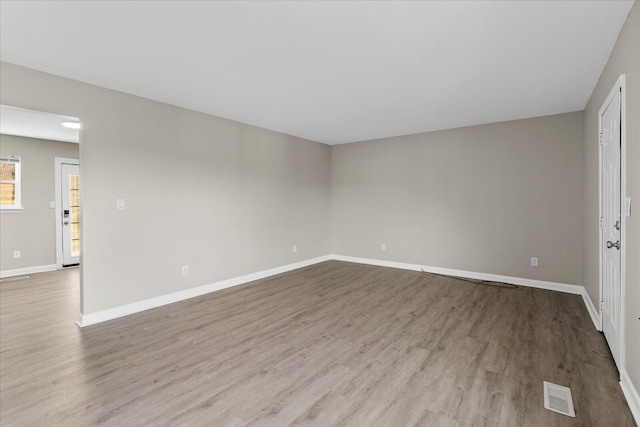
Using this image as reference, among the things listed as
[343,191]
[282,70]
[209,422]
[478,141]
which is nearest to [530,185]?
[478,141]

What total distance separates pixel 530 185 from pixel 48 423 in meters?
5.67

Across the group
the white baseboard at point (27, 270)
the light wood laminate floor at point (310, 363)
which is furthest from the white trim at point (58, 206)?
the light wood laminate floor at point (310, 363)

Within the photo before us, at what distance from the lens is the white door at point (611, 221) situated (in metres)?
2.26

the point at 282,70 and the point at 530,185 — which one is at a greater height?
the point at 282,70

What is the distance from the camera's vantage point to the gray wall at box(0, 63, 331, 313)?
312 cm

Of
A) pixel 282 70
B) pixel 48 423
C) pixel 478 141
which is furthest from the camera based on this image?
pixel 478 141

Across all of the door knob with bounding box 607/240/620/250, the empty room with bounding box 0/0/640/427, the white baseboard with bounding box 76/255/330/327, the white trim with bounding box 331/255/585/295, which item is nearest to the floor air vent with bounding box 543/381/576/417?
the empty room with bounding box 0/0/640/427

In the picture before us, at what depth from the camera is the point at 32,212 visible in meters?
5.44

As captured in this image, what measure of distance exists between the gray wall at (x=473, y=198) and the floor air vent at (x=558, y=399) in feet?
9.38

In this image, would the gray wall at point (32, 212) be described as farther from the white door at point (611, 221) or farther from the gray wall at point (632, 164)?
the white door at point (611, 221)

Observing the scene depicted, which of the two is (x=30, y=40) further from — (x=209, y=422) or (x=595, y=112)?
(x=595, y=112)

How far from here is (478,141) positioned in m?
4.88

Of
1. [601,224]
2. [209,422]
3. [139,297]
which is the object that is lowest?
[209,422]

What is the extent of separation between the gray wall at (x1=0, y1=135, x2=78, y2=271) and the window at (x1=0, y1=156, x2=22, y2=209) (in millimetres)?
75
